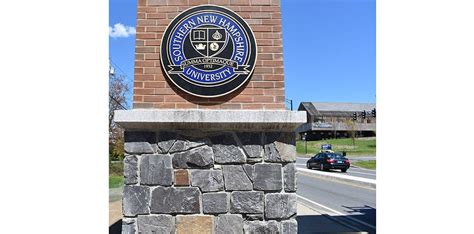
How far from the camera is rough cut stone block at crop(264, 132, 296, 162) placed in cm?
345

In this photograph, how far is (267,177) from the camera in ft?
11.3

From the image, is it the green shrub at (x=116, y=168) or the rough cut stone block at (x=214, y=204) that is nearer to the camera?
the rough cut stone block at (x=214, y=204)

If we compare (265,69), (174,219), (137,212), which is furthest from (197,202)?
(265,69)

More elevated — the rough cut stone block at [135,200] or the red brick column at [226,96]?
the red brick column at [226,96]

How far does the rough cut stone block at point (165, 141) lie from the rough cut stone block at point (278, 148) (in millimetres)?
861

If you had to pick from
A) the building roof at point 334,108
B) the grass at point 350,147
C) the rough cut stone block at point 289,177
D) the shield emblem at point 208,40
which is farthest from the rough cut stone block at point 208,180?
the building roof at point 334,108

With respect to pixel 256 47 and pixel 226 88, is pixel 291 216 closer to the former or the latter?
pixel 226 88

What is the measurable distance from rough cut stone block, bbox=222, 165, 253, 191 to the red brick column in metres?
0.56

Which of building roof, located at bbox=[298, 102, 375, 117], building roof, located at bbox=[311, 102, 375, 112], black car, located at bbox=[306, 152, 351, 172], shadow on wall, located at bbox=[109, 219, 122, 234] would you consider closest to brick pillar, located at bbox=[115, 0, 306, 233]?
shadow on wall, located at bbox=[109, 219, 122, 234]

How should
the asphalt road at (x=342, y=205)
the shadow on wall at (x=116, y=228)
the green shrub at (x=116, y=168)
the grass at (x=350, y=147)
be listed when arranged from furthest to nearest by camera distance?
the grass at (x=350, y=147) < the green shrub at (x=116, y=168) < the asphalt road at (x=342, y=205) < the shadow on wall at (x=116, y=228)

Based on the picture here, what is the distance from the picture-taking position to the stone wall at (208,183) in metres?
3.39

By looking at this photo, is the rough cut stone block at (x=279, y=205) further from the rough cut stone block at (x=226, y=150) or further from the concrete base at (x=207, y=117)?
the concrete base at (x=207, y=117)

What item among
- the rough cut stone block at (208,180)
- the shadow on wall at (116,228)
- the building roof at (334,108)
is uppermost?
the building roof at (334,108)

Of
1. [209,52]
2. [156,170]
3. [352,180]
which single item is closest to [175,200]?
[156,170]
